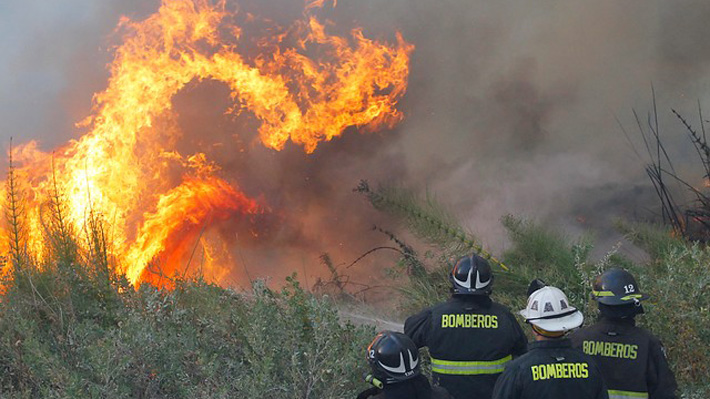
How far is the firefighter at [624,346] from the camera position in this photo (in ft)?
11.3

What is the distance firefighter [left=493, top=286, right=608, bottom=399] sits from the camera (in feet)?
9.70

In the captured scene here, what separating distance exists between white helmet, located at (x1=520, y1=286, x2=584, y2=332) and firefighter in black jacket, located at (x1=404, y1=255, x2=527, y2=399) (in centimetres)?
59

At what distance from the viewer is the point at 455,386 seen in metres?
3.80

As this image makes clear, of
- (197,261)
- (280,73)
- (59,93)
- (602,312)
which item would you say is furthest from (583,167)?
(59,93)

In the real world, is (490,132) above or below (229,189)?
above

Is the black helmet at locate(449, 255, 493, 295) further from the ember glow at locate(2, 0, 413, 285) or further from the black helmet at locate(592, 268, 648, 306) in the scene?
the ember glow at locate(2, 0, 413, 285)

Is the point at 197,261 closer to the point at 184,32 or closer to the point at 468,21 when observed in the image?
the point at 184,32

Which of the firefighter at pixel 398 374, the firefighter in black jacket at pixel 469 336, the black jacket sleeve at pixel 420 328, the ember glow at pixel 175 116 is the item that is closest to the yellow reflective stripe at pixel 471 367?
the firefighter in black jacket at pixel 469 336

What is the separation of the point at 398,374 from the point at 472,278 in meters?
1.11

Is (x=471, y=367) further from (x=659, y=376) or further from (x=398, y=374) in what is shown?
(x=398, y=374)

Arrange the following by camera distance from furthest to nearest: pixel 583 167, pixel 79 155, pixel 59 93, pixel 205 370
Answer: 1. pixel 59 93
2. pixel 583 167
3. pixel 79 155
4. pixel 205 370

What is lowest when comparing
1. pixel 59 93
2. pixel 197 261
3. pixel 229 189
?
pixel 197 261

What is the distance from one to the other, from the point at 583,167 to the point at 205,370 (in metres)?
7.42

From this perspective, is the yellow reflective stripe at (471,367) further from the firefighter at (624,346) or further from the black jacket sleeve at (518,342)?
the firefighter at (624,346)
